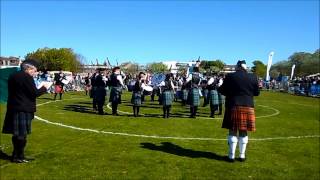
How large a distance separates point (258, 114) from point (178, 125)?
18.7ft

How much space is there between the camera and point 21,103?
8367 mm

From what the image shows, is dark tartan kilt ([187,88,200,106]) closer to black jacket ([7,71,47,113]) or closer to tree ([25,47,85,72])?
black jacket ([7,71,47,113])

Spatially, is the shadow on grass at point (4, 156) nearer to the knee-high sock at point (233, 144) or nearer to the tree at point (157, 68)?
the knee-high sock at point (233, 144)

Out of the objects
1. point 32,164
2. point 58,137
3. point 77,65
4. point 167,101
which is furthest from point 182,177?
point 77,65

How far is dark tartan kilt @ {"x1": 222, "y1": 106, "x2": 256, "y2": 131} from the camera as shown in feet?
29.2

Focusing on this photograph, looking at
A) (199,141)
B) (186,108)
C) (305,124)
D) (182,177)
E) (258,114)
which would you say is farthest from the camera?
(186,108)

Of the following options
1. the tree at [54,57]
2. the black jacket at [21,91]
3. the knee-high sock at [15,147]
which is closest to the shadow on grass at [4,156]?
the knee-high sock at [15,147]

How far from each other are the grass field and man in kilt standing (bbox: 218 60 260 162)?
44 centimetres

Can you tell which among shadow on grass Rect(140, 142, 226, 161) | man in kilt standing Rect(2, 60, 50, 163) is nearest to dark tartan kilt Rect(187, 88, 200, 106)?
shadow on grass Rect(140, 142, 226, 161)

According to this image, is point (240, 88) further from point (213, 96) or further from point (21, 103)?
point (213, 96)

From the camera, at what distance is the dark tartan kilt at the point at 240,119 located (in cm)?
890

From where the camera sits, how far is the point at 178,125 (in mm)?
14422

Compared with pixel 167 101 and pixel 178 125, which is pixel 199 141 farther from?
pixel 167 101

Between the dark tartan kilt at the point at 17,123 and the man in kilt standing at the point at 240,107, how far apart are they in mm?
3806
